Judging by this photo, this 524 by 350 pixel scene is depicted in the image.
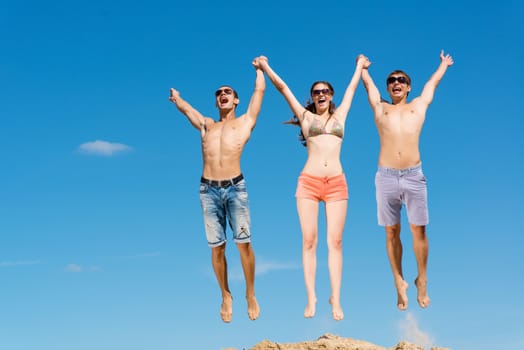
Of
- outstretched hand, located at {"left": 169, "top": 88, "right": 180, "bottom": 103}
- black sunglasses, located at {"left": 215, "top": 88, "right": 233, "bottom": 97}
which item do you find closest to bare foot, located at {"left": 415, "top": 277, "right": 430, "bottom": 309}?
black sunglasses, located at {"left": 215, "top": 88, "right": 233, "bottom": 97}

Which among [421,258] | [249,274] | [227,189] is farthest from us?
[421,258]

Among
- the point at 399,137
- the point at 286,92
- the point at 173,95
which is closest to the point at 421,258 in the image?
the point at 399,137

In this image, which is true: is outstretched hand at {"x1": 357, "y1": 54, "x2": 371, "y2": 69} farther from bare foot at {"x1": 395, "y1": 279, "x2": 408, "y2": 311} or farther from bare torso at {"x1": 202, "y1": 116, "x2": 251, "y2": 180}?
bare foot at {"x1": 395, "y1": 279, "x2": 408, "y2": 311}

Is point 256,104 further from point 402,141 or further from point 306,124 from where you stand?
point 402,141

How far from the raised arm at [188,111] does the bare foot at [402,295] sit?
6347 millimetres

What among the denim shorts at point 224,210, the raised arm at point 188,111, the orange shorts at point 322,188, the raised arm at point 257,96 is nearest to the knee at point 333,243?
the orange shorts at point 322,188

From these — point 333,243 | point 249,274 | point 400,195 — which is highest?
point 400,195

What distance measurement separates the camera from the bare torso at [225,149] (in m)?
17.7

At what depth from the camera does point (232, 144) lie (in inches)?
701

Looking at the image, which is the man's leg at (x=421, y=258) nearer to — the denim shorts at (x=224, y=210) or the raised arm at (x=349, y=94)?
the raised arm at (x=349, y=94)

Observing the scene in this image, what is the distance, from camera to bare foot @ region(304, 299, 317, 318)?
55.2ft

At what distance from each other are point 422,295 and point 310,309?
3273mm

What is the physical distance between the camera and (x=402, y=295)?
18359mm

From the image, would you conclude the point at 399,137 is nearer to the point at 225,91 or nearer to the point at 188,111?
the point at 225,91
